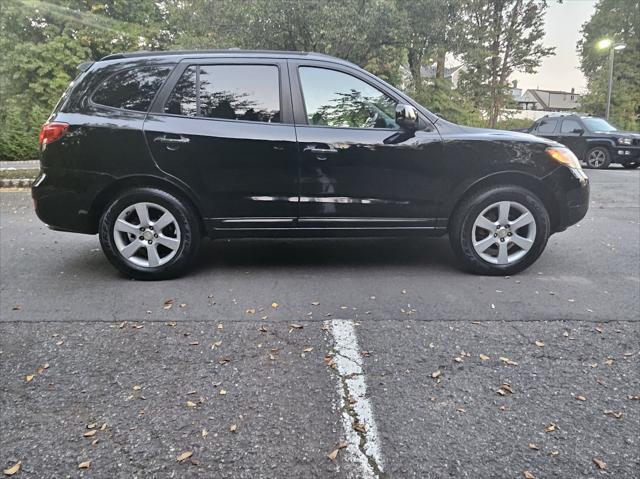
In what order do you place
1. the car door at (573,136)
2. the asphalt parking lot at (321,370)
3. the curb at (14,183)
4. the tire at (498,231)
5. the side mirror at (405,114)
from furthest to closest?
1. the car door at (573,136)
2. the curb at (14,183)
3. the tire at (498,231)
4. the side mirror at (405,114)
5. the asphalt parking lot at (321,370)

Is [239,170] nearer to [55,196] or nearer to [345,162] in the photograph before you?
[345,162]

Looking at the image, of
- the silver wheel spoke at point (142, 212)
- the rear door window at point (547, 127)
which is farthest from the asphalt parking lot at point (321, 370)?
the rear door window at point (547, 127)

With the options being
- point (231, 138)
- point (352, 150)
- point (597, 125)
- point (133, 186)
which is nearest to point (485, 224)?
point (352, 150)

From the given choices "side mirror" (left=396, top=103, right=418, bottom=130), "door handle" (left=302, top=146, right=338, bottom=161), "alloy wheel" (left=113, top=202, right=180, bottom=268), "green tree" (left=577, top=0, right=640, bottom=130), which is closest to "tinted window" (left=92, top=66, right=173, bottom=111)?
"alloy wheel" (left=113, top=202, right=180, bottom=268)

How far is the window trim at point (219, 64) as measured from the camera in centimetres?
420

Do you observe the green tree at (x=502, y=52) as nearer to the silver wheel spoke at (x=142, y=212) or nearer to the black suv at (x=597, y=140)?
the black suv at (x=597, y=140)

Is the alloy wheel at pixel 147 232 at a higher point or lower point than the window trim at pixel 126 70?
lower

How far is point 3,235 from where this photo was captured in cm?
608

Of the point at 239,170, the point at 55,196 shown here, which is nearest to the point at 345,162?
the point at 239,170

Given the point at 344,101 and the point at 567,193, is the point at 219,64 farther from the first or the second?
the point at 567,193

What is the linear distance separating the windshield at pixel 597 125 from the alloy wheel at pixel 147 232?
558 inches

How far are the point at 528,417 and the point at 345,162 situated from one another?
2.42 meters

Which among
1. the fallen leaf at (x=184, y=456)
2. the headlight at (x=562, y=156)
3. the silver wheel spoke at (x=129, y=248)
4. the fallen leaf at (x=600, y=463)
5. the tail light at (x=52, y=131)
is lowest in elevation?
the fallen leaf at (x=600, y=463)

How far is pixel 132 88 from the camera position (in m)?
4.25
